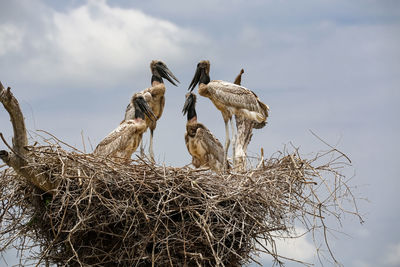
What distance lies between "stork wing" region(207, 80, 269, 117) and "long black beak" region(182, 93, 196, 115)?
1.56ft

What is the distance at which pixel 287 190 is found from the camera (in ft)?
25.4

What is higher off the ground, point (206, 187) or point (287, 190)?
point (287, 190)

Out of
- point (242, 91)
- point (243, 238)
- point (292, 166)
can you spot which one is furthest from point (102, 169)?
point (242, 91)

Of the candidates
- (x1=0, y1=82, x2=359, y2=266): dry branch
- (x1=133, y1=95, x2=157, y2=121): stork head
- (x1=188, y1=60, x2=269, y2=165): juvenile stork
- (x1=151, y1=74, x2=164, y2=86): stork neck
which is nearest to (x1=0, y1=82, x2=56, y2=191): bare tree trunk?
(x1=0, y1=82, x2=359, y2=266): dry branch

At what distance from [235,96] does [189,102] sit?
0.89 meters

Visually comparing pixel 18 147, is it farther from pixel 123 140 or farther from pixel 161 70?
pixel 161 70

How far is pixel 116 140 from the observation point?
897 centimetres

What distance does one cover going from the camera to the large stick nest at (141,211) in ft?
22.4

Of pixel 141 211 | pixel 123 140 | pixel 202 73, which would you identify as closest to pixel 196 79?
pixel 202 73

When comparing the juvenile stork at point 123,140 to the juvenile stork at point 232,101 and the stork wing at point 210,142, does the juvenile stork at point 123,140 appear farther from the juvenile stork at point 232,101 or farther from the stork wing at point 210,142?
the juvenile stork at point 232,101

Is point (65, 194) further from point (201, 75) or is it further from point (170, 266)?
point (201, 75)

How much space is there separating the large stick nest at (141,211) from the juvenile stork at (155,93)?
3.11 meters

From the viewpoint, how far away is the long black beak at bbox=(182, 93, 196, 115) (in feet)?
33.2

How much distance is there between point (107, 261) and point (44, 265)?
861 millimetres
